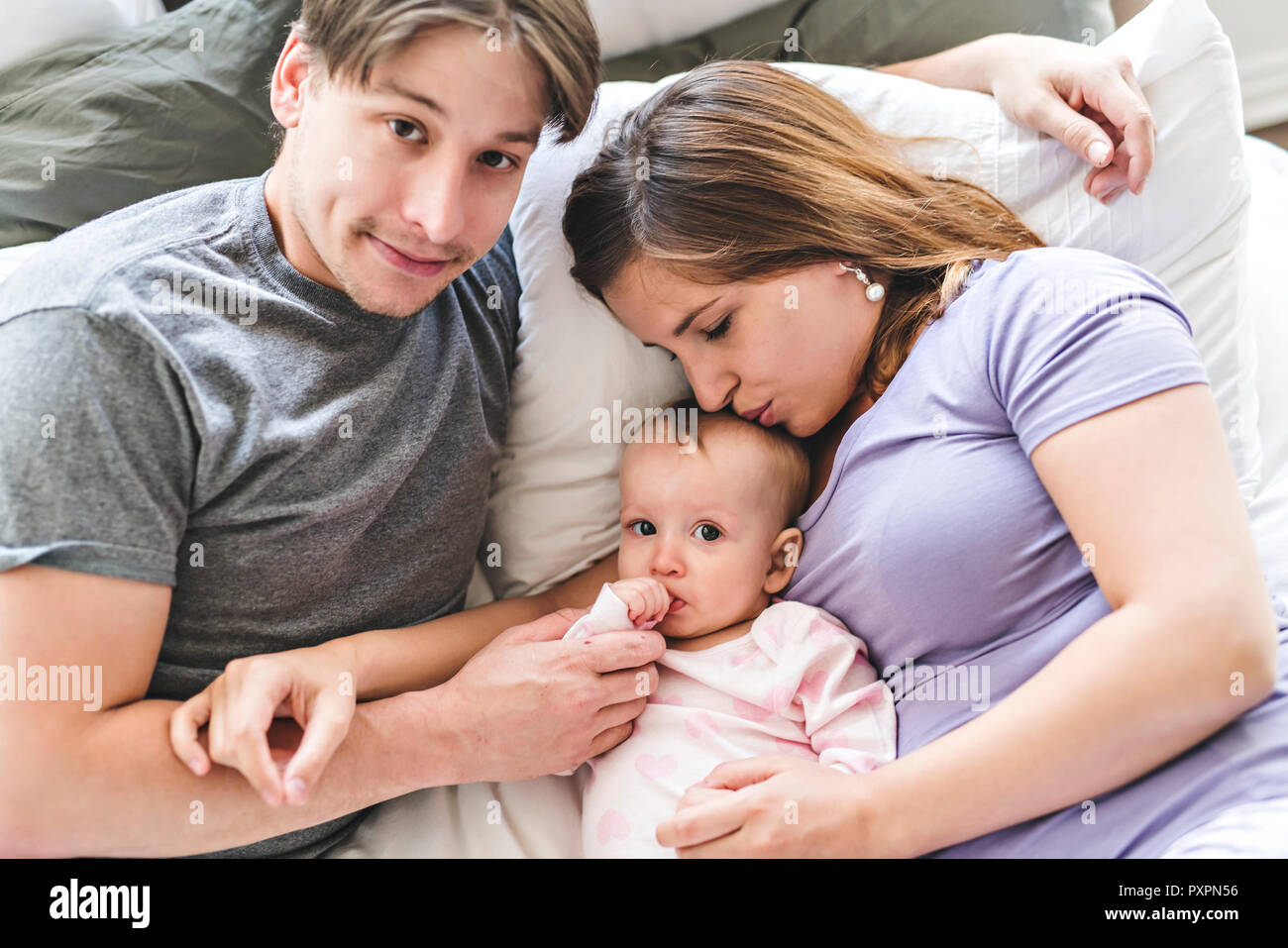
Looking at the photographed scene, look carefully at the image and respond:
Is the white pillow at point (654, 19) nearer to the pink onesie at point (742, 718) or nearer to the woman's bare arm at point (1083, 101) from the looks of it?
the woman's bare arm at point (1083, 101)

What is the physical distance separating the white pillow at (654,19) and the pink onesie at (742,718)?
1.06 metres

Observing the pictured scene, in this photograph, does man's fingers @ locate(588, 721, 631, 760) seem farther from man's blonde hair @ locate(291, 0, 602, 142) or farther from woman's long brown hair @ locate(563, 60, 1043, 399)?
man's blonde hair @ locate(291, 0, 602, 142)

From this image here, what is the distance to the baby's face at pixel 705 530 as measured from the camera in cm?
133

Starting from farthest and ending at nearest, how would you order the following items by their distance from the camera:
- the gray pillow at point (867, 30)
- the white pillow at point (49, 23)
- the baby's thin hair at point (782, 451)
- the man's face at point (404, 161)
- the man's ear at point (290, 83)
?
the gray pillow at point (867, 30) → the white pillow at point (49, 23) → the baby's thin hair at point (782, 451) → the man's ear at point (290, 83) → the man's face at point (404, 161)

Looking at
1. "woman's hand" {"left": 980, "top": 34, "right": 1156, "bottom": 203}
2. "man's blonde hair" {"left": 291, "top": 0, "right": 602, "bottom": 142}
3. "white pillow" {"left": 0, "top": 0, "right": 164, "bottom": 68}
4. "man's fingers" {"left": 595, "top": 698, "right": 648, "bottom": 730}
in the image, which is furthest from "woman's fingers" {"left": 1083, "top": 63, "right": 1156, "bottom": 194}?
"white pillow" {"left": 0, "top": 0, "right": 164, "bottom": 68}

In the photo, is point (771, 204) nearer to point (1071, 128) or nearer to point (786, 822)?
point (1071, 128)

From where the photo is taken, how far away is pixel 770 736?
1269mm

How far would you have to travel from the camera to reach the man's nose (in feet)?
3.64

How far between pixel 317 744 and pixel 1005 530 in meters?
0.81

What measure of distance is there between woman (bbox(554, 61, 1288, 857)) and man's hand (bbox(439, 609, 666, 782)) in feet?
0.58

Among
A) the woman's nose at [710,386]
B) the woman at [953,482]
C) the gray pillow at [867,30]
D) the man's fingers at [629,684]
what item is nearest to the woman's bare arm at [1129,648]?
the woman at [953,482]

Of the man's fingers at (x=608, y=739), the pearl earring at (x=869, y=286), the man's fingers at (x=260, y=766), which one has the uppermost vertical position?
the pearl earring at (x=869, y=286)
